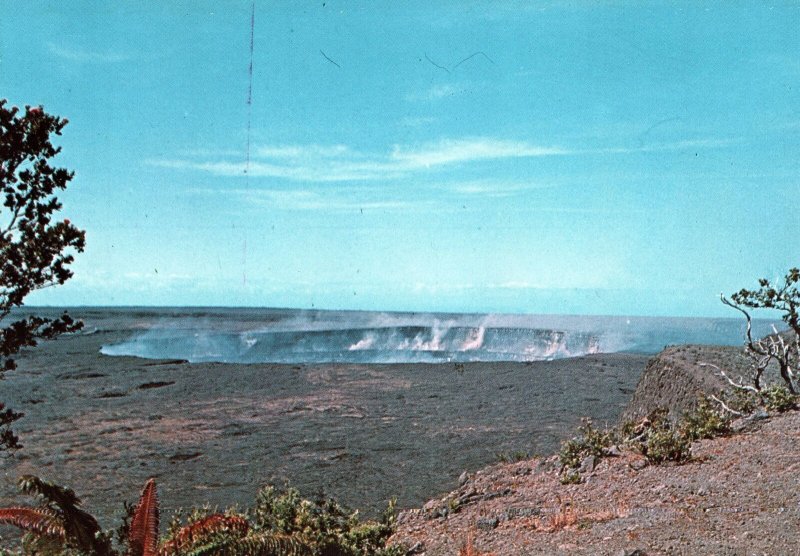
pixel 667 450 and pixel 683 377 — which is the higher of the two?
pixel 683 377

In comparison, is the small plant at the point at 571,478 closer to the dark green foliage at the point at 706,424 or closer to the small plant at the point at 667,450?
the small plant at the point at 667,450

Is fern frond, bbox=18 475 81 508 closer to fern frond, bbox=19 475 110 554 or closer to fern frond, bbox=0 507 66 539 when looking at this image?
fern frond, bbox=19 475 110 554

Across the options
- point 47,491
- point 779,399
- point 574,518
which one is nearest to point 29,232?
point 47,491

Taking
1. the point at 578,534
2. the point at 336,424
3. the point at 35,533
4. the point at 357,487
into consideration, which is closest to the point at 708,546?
the point at 578,534

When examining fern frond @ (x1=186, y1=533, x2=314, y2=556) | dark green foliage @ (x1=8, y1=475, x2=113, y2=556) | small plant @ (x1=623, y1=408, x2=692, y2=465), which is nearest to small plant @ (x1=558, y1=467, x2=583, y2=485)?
small plant @ (x1=623, y1=408, x2=692, y2=465)

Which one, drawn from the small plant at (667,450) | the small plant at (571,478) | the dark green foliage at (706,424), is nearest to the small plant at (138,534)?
the small plant at (571,478)

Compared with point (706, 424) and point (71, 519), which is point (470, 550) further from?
point (706, 424)
